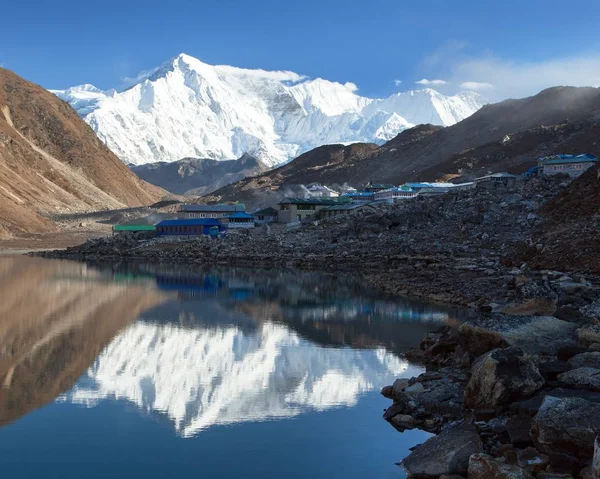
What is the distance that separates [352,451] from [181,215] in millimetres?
→ 73751

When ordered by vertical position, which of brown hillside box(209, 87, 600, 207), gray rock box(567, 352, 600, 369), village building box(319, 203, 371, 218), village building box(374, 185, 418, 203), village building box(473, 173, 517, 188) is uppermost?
brown hillside box(209, 87, 600, 207)

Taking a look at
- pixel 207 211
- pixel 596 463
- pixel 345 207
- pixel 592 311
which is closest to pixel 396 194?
pixel 345 207

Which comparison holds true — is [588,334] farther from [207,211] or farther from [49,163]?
[49,163]

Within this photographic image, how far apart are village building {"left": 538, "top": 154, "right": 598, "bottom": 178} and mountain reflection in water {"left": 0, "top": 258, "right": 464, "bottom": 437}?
38.7 meters

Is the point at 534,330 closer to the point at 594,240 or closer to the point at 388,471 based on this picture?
the point at 388,471

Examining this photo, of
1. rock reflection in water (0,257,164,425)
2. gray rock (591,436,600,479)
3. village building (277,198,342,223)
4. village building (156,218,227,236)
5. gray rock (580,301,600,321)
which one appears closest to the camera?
gray rock (591,436,600,479)

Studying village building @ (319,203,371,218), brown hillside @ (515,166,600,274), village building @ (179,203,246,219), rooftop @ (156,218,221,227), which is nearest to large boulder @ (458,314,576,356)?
brown hillside @ (515,166,600,274)

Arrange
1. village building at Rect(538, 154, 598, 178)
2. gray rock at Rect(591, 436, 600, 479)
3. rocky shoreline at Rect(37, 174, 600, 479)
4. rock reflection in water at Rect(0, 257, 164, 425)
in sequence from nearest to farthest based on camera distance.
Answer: gray rock at Rect(591, 436, 600, 479), rocky shoreline at Rect(37, 174, 600, 479), rock reflection in water at Rect(0, 257, 164, 425), village building at Rect(538, 154, 598, 178)

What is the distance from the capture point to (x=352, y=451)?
12648 millimetres

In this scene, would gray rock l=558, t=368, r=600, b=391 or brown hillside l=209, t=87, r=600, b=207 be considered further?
brown hillside l=209, t=87, r=600, b=207

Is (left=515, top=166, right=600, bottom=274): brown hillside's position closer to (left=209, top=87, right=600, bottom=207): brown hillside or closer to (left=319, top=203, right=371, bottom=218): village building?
(left=319, top=203, right=371, bottom=218): village building

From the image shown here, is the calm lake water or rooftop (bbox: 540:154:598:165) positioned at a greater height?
rooftop (bbox: 540:154:598:165)

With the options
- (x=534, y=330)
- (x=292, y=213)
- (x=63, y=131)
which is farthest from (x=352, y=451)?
(x=63, y=131)

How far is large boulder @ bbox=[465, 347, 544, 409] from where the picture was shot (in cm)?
1183
